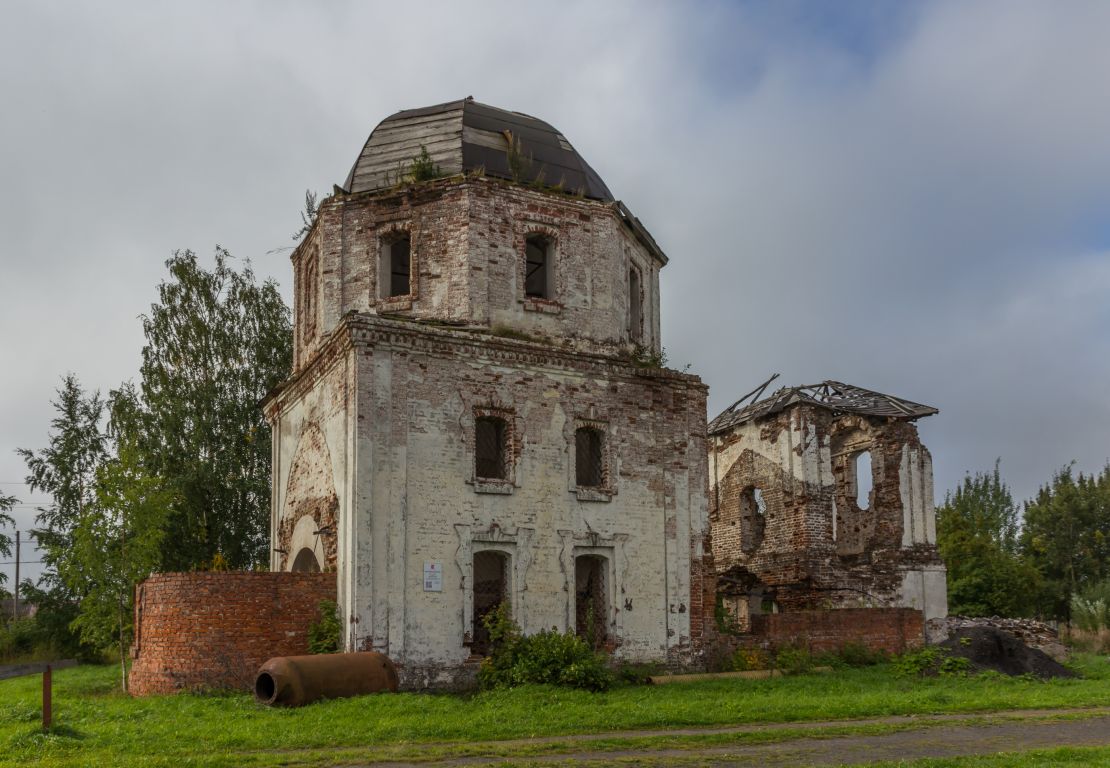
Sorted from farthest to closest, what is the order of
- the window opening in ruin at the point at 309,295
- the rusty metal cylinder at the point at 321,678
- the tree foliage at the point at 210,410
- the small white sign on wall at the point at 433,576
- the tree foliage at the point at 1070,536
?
the tree foliage at the point at 1070,536
the tree foliage at the point at 210,410
the window opening in ruin at the point at 309,295
the small white sign on wall at the point at 433,576
the rusty metal cylinder at the point at 321,678

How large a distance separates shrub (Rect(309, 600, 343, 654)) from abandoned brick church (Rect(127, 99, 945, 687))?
0.70 ft

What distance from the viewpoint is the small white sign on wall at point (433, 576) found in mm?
15109

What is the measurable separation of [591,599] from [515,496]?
7.74ft

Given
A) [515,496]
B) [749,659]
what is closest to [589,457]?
[515,496]

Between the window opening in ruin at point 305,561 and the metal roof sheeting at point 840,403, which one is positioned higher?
the metal roof sheeting at point 840,403

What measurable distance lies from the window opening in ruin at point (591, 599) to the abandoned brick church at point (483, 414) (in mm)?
34

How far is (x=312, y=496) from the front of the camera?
675 inches

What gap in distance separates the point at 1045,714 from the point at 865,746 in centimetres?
383

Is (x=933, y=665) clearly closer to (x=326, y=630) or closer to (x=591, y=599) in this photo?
(x=591, y=599)

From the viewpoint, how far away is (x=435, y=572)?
15.2 meters

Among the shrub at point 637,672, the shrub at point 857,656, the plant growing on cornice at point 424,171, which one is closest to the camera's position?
the shrub at point 637,672

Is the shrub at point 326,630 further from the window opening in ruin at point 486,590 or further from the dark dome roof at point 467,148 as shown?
the dark dome roof at point 467,148

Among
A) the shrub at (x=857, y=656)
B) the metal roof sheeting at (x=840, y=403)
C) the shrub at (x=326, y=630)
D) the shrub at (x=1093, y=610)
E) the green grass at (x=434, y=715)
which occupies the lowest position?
the shrub at (x=1093, y=610)

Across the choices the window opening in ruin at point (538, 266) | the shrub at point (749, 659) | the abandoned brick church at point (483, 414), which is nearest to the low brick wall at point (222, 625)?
the abandoned brick church at point (483, 414)
